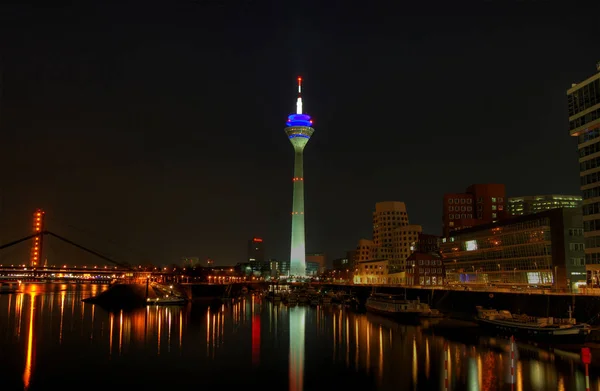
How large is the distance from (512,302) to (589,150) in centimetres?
2349

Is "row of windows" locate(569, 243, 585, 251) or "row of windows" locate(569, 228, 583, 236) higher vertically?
"row of windows" locate(569, 228, 583, 236)

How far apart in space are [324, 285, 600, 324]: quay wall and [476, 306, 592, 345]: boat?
2.28 meters

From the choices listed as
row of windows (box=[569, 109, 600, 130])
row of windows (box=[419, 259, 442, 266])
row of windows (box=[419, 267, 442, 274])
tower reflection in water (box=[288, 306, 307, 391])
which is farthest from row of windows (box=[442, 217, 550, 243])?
tower reflection in water (box=[288, 306, 307, 391])

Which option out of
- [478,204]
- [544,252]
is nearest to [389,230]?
[478,204]

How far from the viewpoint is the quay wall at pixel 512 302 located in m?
58.4

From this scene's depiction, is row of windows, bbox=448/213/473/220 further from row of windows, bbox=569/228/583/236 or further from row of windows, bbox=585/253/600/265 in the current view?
row of windows, bbox=585/253/600/265

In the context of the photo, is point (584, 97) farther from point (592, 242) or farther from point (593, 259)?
point (593, 259)

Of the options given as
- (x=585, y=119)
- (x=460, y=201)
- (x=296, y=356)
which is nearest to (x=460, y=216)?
(x=460, y=201)

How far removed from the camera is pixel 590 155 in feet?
242

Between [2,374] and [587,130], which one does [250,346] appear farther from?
[587,130]

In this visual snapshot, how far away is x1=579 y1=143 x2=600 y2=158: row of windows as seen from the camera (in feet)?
238

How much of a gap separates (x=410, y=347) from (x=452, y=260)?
254ft

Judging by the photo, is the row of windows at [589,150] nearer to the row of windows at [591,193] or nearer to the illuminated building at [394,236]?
the row of windows at [591,193]

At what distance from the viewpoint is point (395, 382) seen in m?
38.2
